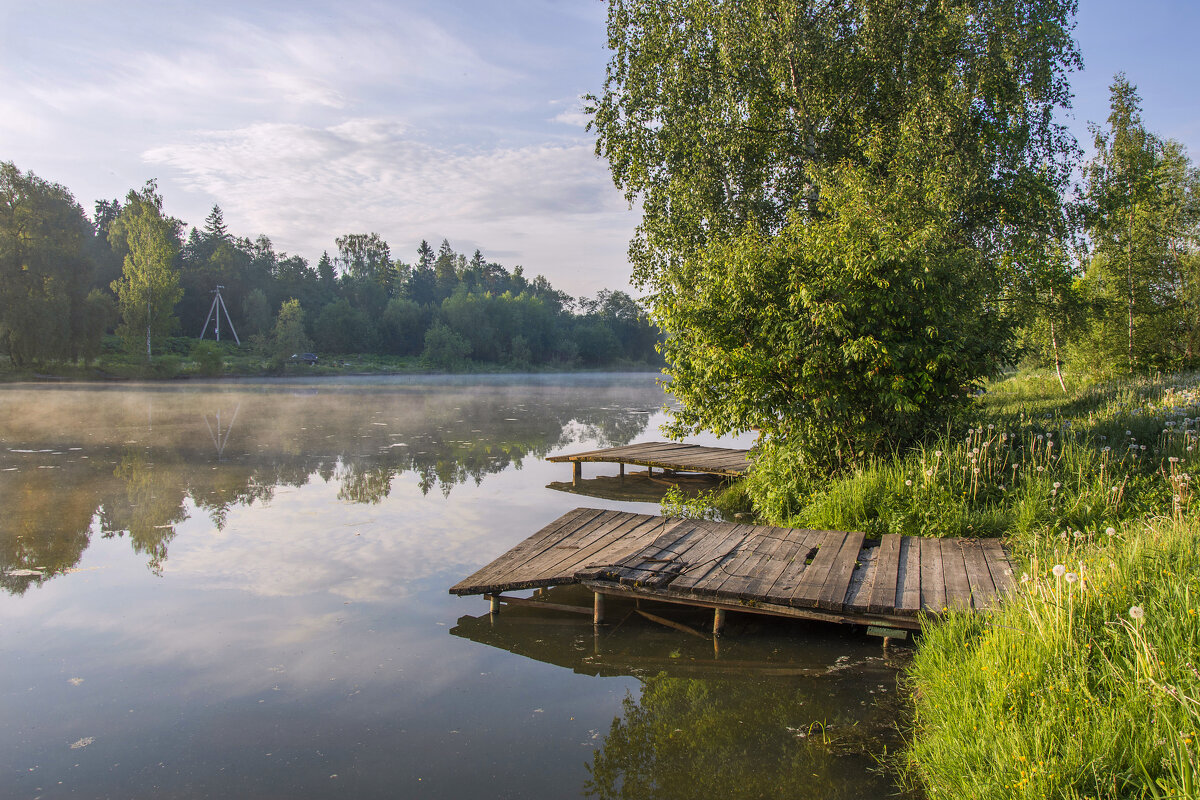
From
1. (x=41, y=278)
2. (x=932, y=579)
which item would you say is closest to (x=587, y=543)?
(x=932, y=579)

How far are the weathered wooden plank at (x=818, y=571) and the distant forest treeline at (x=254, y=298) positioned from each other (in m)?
5.01

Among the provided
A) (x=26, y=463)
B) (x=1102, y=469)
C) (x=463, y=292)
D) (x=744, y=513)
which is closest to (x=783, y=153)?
(x=744, y=513)

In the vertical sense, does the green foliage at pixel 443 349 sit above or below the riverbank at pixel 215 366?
above

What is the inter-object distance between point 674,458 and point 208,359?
50836 mm

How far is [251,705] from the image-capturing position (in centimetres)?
454

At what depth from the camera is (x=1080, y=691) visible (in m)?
3.14

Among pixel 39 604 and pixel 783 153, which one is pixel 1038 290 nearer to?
pixel 783 153

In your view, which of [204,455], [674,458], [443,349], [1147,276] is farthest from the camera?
[443,349]

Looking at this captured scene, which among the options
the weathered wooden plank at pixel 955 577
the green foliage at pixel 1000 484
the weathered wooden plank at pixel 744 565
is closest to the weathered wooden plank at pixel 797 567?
the weathered wooden plank at pixel 744 565

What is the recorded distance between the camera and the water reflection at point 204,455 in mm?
8984

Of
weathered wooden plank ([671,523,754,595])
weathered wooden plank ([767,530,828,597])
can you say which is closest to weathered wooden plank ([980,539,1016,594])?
weathered wooden plank ([767,530,828,597])

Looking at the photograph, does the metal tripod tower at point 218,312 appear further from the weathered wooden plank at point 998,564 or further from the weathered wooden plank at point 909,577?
the weathered wooden plank at point 998,564

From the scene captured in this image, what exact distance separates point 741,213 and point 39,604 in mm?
13850

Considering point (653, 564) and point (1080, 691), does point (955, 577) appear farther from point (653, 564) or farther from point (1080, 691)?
point (1080, 691)
